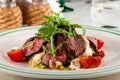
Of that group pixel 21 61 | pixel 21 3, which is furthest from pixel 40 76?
pixel 21 3

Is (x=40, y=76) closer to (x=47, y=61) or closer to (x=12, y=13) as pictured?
(x=47, y=61)

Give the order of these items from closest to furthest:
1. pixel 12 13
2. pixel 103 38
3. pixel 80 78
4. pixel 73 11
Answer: pixel 80 78, pixel 103 38, pixel 12 13, pixel 73 11

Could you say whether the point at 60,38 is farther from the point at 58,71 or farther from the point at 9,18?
the point at 9,18

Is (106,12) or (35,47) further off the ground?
(35,47)

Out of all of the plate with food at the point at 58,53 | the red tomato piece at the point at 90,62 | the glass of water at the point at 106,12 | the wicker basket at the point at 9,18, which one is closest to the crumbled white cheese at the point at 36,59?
the plate with food at the point at 58,53

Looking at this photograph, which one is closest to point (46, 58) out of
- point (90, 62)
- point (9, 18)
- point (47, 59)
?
point (47, 59)

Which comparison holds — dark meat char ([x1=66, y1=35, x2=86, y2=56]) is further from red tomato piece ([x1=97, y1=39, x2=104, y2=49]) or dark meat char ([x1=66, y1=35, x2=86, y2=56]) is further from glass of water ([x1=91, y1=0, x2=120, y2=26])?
glass of water ([x1=91, y1=0, x2=120, y2=26])
